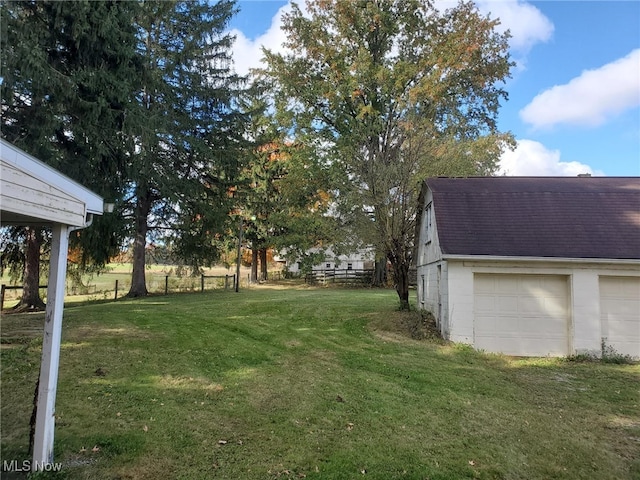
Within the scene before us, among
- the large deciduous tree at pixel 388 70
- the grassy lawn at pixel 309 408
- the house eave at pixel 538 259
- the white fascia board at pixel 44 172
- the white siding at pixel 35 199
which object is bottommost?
the grassy lawn at pixel 309 408

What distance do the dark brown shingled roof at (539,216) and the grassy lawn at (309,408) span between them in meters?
2.60

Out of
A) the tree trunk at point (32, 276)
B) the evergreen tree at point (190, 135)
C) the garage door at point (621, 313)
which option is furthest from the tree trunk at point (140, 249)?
the garage door at point (621, 313)

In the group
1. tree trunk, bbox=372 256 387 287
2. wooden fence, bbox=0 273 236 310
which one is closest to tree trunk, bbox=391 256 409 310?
wooden fence, bbox=0 273 236 310

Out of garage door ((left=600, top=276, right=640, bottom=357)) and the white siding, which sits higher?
the white siding

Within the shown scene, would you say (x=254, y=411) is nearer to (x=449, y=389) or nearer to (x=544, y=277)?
(x=449, y=389)

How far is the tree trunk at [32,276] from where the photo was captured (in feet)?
40.1

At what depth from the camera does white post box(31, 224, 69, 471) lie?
3334 millimetres

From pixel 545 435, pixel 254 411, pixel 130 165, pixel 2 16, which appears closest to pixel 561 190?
pixel 545 435

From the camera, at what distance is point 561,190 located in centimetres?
1102

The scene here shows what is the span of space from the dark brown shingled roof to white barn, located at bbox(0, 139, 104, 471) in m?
7.91

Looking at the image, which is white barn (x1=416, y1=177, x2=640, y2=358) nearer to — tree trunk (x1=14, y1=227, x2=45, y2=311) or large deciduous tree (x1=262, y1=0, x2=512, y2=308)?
large deciduous tree (x1=262, y1=0, x2=512, y2=308)

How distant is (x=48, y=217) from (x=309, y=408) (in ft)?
12.2

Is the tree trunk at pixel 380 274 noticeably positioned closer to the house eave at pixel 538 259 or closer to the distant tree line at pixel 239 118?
the distant tree line at pixel 239 118

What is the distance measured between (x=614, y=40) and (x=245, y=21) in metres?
14.8
